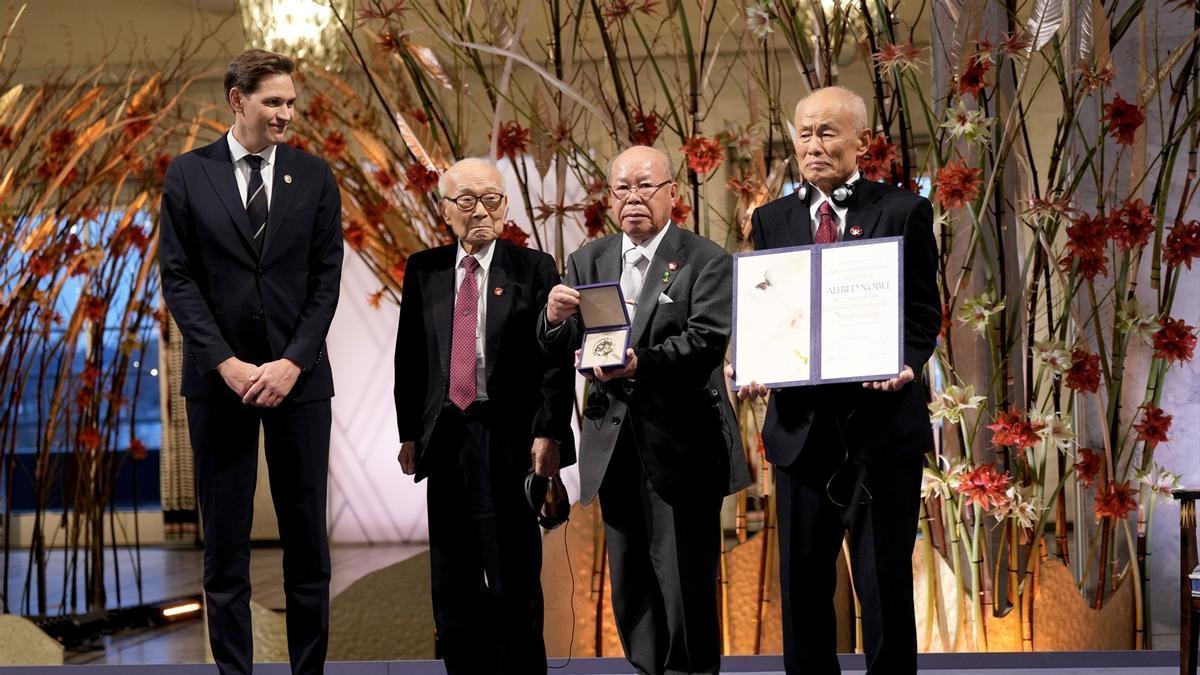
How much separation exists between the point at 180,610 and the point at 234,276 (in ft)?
11.0

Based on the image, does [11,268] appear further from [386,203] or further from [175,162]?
[175,162]

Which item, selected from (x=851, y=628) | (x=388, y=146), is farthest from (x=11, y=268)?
(x=851, y=628)

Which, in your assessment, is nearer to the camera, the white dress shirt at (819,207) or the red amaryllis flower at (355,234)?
the white dress shirt at (819,207)

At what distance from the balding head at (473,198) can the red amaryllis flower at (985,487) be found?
56.6 inches

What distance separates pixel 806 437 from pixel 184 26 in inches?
226

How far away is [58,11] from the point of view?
693 cm

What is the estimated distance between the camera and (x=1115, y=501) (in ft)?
12.4

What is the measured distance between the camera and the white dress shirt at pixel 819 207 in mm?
2557

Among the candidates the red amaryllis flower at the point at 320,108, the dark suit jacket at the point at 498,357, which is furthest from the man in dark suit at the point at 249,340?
the red amaryllis flower at the point at 320,108

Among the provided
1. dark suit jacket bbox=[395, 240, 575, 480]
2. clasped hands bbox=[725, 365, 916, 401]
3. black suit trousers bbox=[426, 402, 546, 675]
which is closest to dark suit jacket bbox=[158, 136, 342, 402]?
dark suit jacket bbox=[395, 240, 575, 480]

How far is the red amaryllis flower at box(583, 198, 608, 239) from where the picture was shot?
382 cm

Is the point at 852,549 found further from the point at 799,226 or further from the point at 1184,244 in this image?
the point at 1184,244

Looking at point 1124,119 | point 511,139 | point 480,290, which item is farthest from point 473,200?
point 1124,119

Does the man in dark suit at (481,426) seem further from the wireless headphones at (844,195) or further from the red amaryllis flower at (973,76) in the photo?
the red amaryllis flower at (973,76)
